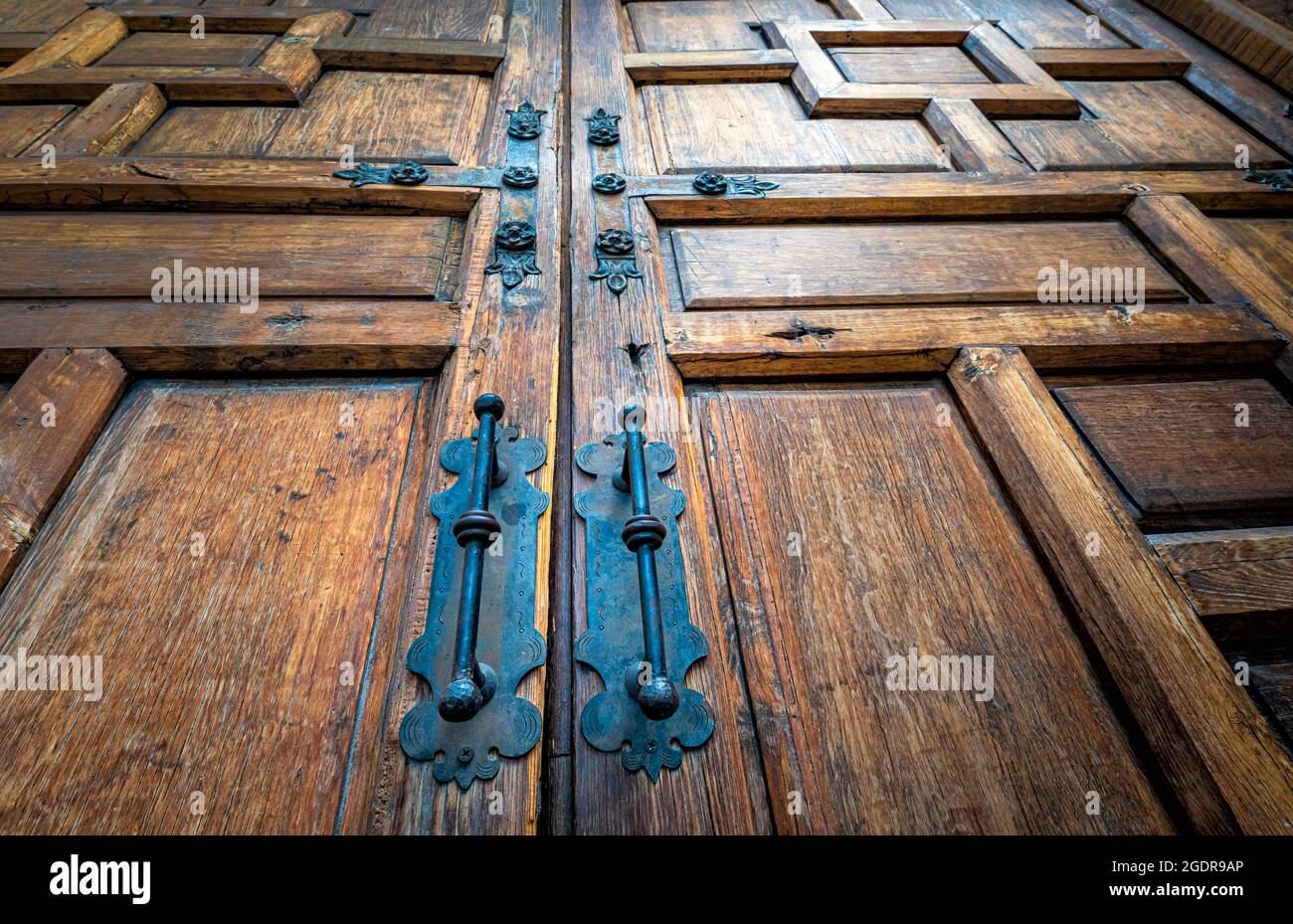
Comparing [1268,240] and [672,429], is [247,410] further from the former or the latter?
[1268,240]

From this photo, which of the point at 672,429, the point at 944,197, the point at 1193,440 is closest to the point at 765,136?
the point at 944,197

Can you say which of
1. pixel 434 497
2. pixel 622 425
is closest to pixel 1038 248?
pixel 622 425

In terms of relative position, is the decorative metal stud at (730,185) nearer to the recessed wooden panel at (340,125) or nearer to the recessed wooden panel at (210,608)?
the recessed wooden panel at (340,125)

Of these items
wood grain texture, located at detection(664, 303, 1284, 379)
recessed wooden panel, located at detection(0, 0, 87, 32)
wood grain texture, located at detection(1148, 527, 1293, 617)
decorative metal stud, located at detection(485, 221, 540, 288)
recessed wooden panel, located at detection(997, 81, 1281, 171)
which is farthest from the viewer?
recessed wooden panel, located at detection(0, 0, 87, 32)

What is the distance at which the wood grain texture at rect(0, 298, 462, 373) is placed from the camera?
1062 mm

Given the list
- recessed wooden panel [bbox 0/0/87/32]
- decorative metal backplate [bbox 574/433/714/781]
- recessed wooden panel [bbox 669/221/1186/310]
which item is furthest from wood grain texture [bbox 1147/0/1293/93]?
recessed wooden panel [bbox 0/0/87/32]

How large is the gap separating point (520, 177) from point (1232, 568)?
138 cm

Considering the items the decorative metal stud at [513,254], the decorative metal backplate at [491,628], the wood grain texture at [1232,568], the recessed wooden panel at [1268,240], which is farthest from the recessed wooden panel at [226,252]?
the recessed wooden panel at [1268,240]

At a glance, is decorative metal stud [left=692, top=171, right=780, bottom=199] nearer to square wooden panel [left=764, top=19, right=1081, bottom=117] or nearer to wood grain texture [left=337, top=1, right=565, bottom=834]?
wood grain texture [left=337, top=1, right=565, bottom=834]

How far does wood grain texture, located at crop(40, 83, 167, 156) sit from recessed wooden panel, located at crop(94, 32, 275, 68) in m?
0.24

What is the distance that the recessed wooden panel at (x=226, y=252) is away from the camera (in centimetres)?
118

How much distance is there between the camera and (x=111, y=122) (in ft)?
4.94
